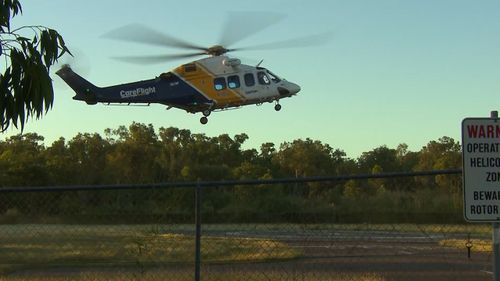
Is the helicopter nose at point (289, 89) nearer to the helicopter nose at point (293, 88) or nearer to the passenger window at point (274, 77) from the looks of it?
the helicopter nose at point (293, 88)

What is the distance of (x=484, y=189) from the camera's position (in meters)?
4.95

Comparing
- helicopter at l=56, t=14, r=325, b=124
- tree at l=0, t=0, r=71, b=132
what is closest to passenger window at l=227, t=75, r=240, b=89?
helicopter at l=56, t=14, r=325, b=124

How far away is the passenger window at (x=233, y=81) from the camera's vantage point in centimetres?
2311

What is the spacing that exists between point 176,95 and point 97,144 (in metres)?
60.9

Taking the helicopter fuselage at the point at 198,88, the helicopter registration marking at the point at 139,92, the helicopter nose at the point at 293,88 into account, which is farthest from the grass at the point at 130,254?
the helicopter nose at the point at 293,88

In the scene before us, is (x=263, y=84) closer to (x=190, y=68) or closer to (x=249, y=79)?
(x=249, y=79)

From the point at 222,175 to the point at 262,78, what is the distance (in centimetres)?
2674

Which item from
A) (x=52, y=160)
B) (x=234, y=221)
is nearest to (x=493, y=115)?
(x=234, y=221)

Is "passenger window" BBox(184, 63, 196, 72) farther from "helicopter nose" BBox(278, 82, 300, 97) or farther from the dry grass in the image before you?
the dry grass

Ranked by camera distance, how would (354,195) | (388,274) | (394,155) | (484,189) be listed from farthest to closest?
(394,155)
(388,274)
(354,195)
(484,189)

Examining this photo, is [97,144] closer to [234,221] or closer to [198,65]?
[198,65]

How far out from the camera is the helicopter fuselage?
2214 centimetres

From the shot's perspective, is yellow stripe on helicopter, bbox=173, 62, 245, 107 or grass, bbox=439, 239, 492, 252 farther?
yellow stripe on helicopter, bbox=173, 62, 245, 107

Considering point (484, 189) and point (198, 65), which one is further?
point (198, 65)
